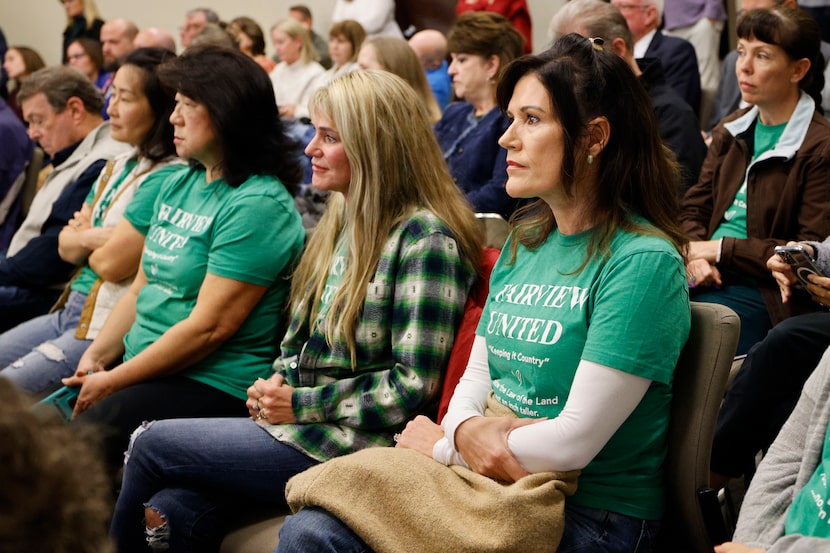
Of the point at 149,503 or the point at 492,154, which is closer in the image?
the point at 149,503

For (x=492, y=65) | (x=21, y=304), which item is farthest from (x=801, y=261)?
(x=21, y=304)

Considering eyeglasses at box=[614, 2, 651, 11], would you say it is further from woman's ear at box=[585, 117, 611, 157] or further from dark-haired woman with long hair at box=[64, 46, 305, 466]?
woman's ear at box=[585, 117, 611, 157]

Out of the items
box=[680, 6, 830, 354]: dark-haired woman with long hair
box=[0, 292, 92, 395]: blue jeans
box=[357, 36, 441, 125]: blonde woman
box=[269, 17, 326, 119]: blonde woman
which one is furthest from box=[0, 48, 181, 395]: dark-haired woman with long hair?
box=[269, 17, 326, 119]: blonde woman

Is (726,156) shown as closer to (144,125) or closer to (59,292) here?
(144,125)

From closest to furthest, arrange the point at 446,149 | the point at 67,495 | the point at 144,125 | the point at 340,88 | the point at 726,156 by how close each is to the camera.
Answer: the point at 67,495, the point at 340,88, the point at 726,156, the point at 144,125, the point at 446,149

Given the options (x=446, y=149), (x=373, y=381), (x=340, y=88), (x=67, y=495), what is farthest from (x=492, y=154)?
(x=67, y=495)

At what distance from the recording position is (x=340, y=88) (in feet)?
7.08

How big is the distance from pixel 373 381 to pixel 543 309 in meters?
0.48

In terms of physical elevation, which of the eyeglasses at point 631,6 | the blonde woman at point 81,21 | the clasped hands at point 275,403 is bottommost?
the blonde woman at point 81,21

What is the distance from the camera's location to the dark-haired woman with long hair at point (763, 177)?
2586mm

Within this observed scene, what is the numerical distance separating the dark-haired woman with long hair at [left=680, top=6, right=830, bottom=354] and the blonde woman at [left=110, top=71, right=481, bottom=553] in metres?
0.91

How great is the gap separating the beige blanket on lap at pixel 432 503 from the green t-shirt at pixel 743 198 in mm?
1454

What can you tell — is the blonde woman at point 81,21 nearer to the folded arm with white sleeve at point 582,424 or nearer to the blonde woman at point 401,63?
the blonde woman at point 401,63

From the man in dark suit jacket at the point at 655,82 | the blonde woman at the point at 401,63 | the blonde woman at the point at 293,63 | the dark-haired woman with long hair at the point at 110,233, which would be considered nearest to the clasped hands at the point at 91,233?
the dark-haired woman with long hair at the point at 110,233
